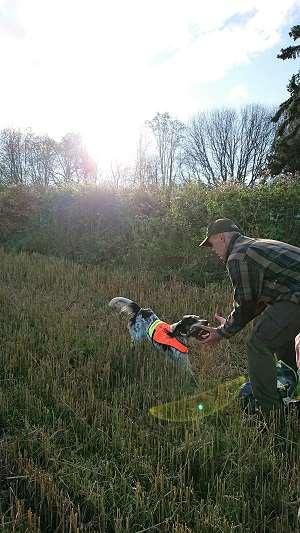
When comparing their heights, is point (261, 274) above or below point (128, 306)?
above

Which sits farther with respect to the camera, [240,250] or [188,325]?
[188,325]

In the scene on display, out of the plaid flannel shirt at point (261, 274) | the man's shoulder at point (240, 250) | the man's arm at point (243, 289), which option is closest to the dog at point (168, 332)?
the man's arm at point (243, 289)

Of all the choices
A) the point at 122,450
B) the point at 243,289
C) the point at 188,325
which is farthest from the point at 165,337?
the point at 122,450

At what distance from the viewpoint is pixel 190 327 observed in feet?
13.9

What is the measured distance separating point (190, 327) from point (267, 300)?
2.70 ft

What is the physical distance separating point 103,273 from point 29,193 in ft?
23.3

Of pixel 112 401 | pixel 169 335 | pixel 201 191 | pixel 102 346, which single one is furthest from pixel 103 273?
pixel 112 401

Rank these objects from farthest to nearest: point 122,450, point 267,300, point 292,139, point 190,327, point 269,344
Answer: point 292,139
point 190,327
point 267,300
point 269,344
point 122,450

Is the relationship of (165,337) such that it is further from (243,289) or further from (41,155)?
(41,155)

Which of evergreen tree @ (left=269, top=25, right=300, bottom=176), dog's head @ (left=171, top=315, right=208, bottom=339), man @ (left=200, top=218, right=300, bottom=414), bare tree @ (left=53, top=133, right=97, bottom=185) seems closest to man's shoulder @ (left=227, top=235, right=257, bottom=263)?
man @ (left=200, top=218, right=300, bottom=414)

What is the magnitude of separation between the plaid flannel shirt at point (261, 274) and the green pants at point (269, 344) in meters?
0.10

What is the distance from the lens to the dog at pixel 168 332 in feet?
14.0

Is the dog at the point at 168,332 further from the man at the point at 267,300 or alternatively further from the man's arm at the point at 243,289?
the man at the point at 267,300

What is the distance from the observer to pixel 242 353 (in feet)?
17.3
